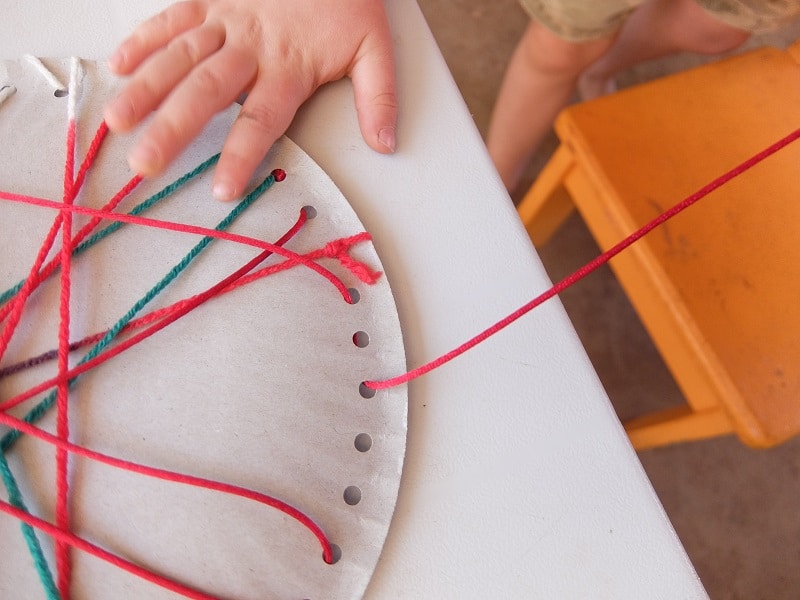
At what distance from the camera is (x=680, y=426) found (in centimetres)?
65

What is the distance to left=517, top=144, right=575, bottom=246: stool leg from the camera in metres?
0.67

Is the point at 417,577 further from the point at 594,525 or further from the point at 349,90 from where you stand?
the point at 349,90

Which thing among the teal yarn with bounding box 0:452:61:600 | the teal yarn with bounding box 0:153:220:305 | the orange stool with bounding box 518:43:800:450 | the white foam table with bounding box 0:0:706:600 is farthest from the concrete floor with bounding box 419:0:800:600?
the teal yarn with bounding box 0:452:61:600

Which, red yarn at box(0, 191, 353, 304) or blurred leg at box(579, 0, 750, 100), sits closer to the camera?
red yarn at box(0, 191, 353, 304)

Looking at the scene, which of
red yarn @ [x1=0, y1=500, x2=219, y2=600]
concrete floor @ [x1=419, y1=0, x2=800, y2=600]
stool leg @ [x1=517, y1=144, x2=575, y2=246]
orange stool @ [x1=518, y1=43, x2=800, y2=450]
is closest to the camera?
red yarn @ [x1=0, y1=500, x2=219, y2=600]

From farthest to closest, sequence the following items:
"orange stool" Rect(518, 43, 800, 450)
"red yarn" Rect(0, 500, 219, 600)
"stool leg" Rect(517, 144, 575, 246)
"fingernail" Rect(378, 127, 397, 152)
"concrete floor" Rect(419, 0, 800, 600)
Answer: "concrete floor" Rect(419, 0, 800, 600) → "stool leg" Rect(517, 144, 575, 246) → "orange stool" Rect(518, 43, 800, 450) → "fingernail" Rect(378, 127, 397, 152) → "red yarn" Rect(0, 500, 219, 600)

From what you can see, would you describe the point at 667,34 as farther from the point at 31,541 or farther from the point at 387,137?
the point at 31,541

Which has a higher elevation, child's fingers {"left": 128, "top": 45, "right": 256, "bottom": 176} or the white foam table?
child's fingers {"left": 128, "top": 45, "right": 256, "bottom": 176}

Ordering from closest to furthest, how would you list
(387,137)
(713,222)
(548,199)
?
1. (387,137)
2. (713,222)
3. (548,199)

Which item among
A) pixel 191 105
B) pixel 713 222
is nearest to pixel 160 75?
pixel 191 105

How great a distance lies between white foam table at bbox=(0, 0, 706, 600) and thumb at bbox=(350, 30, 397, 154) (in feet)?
0.04

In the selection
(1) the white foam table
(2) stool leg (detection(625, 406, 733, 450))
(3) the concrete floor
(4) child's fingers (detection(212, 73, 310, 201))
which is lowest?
(3) the concrete floor

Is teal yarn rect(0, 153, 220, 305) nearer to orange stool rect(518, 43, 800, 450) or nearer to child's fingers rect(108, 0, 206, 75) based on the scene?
child's fingers rect(108, 0, 206, 75)

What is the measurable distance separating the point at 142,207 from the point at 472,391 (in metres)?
0.24
